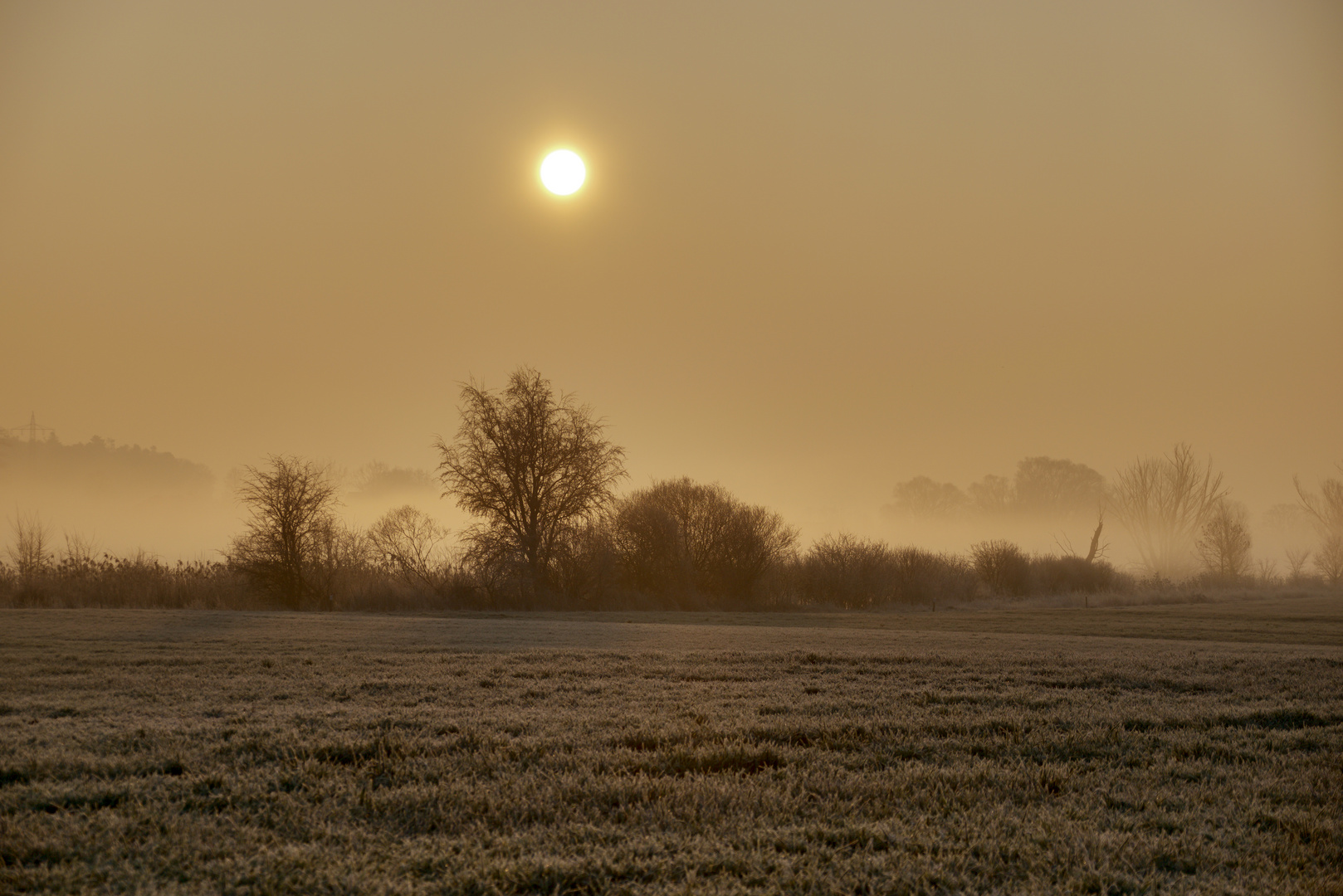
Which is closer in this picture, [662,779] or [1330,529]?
[662,779]

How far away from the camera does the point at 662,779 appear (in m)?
5.12

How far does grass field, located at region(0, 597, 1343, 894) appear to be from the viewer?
152 inches

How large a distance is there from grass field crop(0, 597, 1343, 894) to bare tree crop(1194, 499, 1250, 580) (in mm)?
62558

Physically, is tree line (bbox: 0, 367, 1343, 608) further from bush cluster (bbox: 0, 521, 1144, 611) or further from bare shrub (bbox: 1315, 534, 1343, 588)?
bare shrub (bbox: 1315, 534, 1343, 588)

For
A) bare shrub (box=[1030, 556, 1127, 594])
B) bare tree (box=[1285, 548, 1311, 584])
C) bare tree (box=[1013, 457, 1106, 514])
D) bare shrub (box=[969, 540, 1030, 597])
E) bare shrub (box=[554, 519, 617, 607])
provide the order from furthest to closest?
1. bare tree (box=[1013, 457, 1106, 514])
2. bare tree (box=[1285, 548, 1311, 584])
3. bare shrub (box=[1030, 556, 1127, 594])
4. bare shrub (box=[969, 540, 1030, 597])
5. bare shrub (box=[554, 519, 617, 607])

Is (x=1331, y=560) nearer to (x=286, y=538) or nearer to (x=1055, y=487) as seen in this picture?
(x=1055, y=487)

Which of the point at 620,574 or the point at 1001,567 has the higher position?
the point at 620,574

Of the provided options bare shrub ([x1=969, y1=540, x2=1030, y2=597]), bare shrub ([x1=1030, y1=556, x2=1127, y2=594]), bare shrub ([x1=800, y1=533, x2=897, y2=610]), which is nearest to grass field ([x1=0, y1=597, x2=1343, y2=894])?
bare shrub ([x1=800, y1=533, x2=897, y2=610])

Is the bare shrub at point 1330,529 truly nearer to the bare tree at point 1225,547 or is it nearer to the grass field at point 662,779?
the bare tree at point 1225,547

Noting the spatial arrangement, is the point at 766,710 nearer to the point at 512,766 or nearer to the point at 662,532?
the point at 512,766

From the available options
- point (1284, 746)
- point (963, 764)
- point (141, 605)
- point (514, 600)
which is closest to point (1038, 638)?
point (1284, 746)

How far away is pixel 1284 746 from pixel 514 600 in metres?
32.0

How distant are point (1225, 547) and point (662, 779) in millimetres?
72072

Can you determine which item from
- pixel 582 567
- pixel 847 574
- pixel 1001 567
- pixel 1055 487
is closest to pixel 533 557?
pixel 582 567
